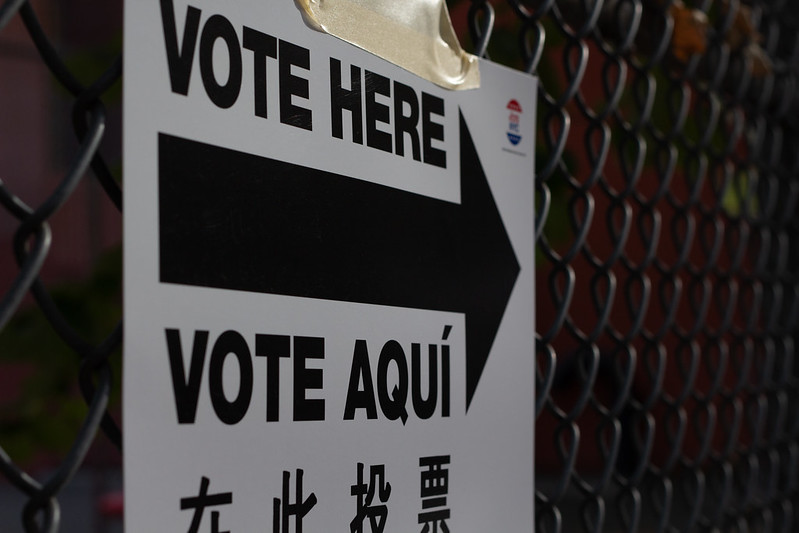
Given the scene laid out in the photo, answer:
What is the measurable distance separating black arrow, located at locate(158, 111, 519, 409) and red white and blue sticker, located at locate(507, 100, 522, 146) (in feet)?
0.26

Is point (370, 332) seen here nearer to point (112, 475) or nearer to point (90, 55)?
point (90, 55)

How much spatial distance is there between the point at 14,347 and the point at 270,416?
769mm

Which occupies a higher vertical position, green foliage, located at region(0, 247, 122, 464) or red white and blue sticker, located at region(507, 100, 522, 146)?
red white and blue sticker, located at region(507, 100, 522, 146)

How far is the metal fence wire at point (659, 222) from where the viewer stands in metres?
0.99

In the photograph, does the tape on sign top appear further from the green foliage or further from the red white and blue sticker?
the green foliage

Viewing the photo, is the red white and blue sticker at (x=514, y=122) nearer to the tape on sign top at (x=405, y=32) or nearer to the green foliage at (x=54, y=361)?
the tape on sign top at (x=405, y=32)

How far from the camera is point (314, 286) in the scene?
691 millimetres

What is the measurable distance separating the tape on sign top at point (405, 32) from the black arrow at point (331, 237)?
Result: 59 mm

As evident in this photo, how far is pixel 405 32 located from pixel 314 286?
26 centimetres

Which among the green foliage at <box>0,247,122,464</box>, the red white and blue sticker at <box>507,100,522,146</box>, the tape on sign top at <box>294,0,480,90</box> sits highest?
the tape on sign top at <box>294,0,480,90</box>

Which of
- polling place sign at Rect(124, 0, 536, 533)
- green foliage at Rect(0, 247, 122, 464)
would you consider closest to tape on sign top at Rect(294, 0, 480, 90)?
polling place sign at Rect(124, 0, 536, 533)

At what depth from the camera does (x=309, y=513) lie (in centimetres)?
67

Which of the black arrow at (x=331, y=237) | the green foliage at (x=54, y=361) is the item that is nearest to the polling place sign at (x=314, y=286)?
the black arrow at (x=331, y=237)

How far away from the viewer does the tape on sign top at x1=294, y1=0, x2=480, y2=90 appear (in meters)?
0.73
